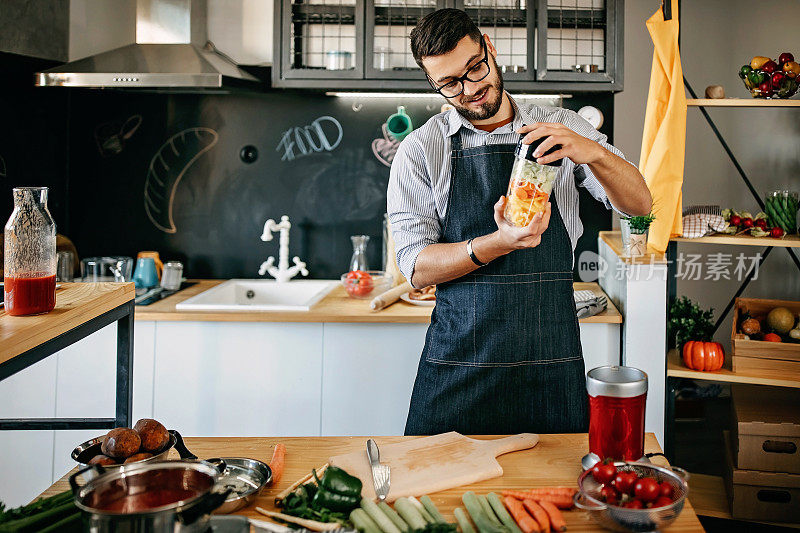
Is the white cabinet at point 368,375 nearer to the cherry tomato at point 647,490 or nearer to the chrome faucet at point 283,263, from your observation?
the chrome faucet at point 283,263

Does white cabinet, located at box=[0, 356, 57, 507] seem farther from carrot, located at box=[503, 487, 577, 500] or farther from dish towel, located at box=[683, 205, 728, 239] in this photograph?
dish towel, located at box=[683, 205, 728, 239]

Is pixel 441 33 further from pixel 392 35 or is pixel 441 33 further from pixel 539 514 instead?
pixel 392 35

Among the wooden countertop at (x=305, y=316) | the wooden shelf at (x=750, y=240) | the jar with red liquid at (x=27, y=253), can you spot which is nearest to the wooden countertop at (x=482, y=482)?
the jar with red liquid at (x=27, y=253)

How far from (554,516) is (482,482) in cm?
21

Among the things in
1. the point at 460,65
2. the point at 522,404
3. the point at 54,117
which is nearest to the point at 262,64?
the point at 54,117

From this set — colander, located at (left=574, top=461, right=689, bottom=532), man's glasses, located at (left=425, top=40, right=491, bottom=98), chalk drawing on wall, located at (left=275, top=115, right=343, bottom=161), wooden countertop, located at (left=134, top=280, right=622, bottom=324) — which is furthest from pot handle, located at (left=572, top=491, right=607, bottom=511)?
chalk drawing on wall, located at (left=275, top=115, right=343, bottom=161)

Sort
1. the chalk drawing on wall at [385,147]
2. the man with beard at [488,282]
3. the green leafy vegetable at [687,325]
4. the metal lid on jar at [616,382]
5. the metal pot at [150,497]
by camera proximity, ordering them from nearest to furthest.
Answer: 1. the metal pot at [150,497]
2. the metal lid on jar at [616,382]
3. the man with beard at [488,282]
4. the green leafy vegetable at [687,325]
5. the chalk drawing on wall at [385,147]

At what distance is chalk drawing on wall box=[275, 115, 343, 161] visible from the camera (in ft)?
12.1

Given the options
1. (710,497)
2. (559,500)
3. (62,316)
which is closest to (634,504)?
(559,500)

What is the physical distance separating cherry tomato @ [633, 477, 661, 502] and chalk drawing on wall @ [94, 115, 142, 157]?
3156mm

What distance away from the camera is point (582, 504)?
1256 mm

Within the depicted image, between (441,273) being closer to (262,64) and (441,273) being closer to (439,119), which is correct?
(439,119)

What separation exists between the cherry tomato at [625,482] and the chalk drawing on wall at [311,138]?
271cm

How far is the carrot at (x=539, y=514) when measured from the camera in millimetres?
1219
